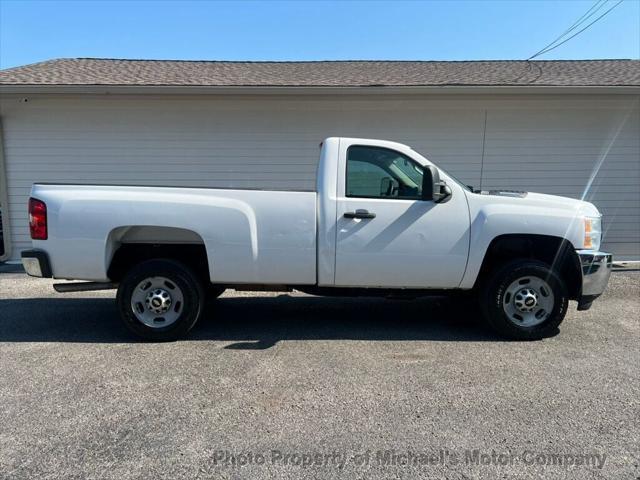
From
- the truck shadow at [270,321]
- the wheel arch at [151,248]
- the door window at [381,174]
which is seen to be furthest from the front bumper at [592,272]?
the wheel arch at [151,248]

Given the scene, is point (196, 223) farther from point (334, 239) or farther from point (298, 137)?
point (298, 137)


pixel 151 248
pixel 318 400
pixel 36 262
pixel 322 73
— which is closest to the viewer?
pixel 318 400

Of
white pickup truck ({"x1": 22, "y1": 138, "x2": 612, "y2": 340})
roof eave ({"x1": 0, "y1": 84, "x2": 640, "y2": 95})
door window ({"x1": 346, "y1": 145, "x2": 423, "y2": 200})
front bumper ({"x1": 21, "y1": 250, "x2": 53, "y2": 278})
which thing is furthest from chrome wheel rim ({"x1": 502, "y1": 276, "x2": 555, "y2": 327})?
roof eave ({"x1": 0, "y1": 84, "x2": 640, "y2": 95})

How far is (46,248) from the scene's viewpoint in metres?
4.40

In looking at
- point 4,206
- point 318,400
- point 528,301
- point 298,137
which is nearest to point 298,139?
point 298,137

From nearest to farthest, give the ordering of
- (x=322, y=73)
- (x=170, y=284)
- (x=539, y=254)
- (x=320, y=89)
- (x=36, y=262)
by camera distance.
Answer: (x=36, y=262), (x=170, y=284), (x=539, y=254), (x=320, y=89), (x=322, y=73)

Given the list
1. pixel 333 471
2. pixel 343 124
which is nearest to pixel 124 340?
pixel 333 471

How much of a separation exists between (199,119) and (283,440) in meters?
7.55

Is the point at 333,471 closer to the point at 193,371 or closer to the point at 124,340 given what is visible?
the point at 193,371

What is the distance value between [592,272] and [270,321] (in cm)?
358

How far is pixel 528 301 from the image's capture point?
4.62 m

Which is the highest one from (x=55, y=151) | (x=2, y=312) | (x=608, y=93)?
(x=608, y=93)

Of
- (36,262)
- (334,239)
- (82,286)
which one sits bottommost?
(82,286)

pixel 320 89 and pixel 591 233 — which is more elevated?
pixel 320 89
